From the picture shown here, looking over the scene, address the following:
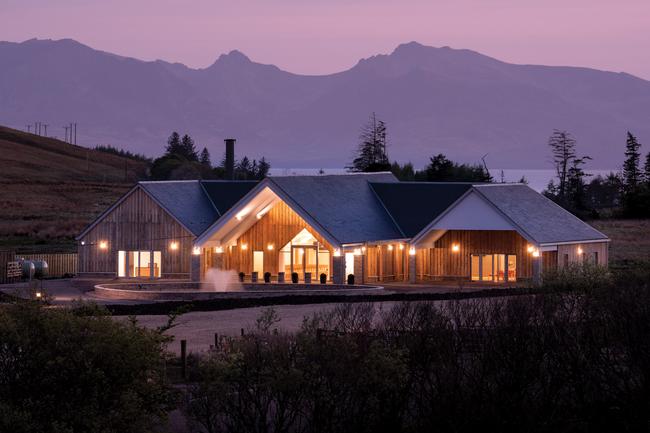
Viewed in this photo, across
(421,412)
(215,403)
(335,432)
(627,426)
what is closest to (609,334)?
(627,426)

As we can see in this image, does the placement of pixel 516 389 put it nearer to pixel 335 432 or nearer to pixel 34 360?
pixel 335 432

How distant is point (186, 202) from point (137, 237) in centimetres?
305

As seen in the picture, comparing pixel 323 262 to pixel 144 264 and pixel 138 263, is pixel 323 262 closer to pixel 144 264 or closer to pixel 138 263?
pixel 144 264

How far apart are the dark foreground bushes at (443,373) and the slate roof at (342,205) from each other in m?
30.9

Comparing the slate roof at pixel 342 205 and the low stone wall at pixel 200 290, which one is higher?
the slate roof at pixel 342 205

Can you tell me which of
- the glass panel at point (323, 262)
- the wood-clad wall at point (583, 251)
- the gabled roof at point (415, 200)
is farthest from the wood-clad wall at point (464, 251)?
the glass panel at point (323, 262)

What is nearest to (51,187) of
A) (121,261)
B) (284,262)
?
(121,261)

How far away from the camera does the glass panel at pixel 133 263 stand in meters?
60.2

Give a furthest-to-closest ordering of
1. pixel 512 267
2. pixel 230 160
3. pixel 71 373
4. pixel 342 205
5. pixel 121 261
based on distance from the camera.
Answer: pixel 230 160 < pixel 121 261 < pixel 342 205 < pixel 512 267 < pixel 71 373

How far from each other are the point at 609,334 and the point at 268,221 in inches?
1410

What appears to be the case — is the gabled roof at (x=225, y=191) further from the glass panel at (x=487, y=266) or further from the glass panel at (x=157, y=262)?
the glass panel at (x=487, y=266)

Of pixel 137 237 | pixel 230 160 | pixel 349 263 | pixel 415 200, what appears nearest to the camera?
pixel 349 263

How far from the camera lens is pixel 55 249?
7488cm

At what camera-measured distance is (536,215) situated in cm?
5859
